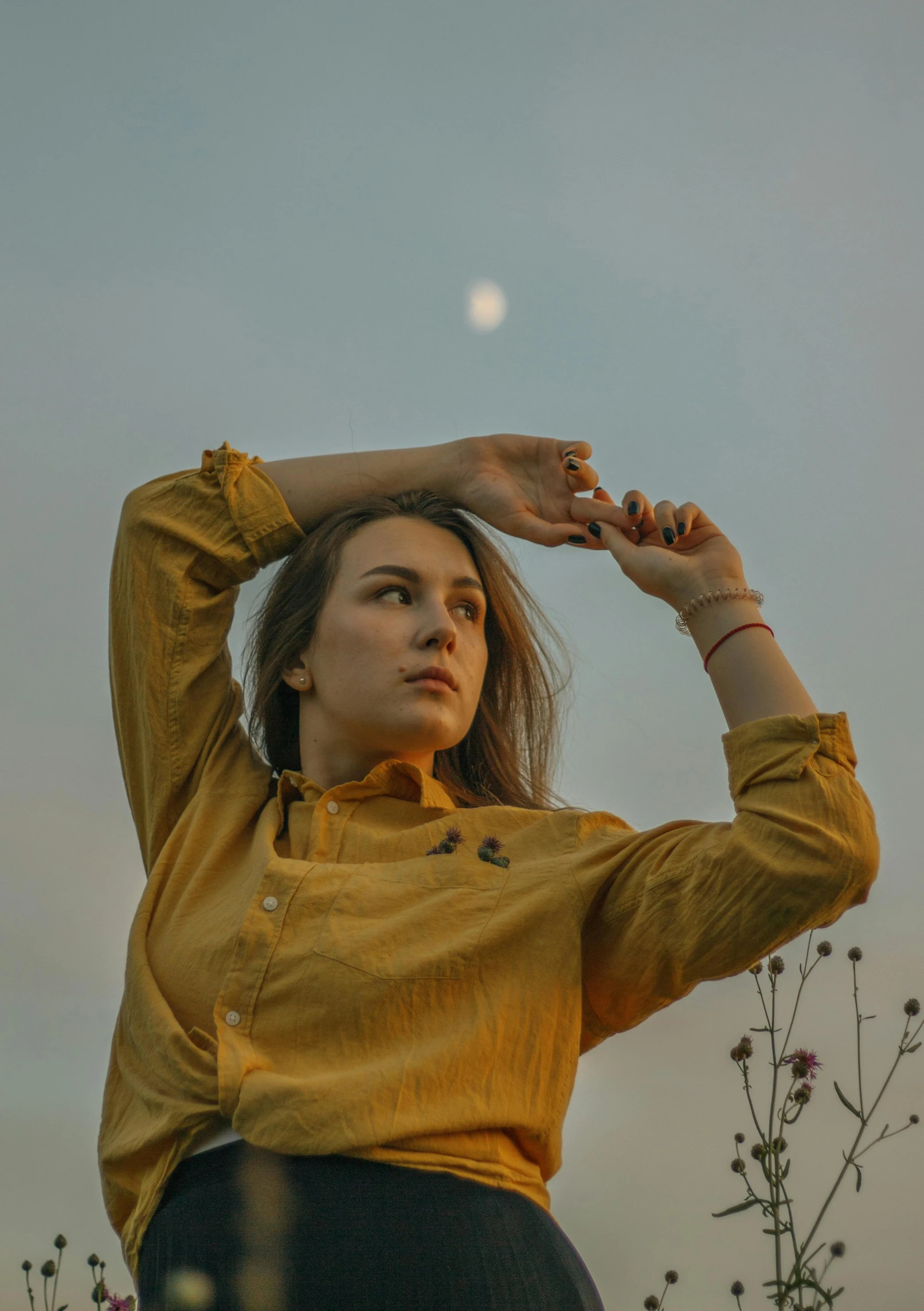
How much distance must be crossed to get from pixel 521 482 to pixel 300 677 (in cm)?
84

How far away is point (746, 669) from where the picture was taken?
257cm

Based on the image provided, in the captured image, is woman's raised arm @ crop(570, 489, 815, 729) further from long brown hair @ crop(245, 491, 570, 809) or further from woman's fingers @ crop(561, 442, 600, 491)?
long brown hair @ crop(245, 491, 570, 809)

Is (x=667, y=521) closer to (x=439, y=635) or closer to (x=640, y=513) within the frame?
(x=640, y=513)

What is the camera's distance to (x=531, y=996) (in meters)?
2.54

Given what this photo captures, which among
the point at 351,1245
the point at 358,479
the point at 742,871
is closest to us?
the point at 351,1245

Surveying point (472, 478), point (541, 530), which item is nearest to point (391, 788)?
point (541, 530)

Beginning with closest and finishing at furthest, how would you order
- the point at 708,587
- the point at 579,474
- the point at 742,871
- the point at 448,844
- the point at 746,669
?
the point at 742,871 < the point at 746,669 < the point at 708,587 < the point at 448,844 < the point at 579,474

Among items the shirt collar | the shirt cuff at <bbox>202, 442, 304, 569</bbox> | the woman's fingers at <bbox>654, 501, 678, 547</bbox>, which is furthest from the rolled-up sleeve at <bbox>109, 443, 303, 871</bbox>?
the woman's fingers at <bbox>654, 501, 678, 547</bbox>

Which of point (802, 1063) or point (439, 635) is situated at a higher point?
point (439, 635)

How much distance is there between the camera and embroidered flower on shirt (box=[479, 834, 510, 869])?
9.14 ft

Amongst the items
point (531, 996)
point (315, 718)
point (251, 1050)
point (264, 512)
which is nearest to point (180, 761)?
point (315, 718)

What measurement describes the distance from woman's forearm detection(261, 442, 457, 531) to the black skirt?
1844mm

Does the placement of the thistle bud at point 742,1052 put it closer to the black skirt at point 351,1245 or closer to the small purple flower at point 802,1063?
the small purple flower at point 802,1063

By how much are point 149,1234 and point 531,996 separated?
90 cm
